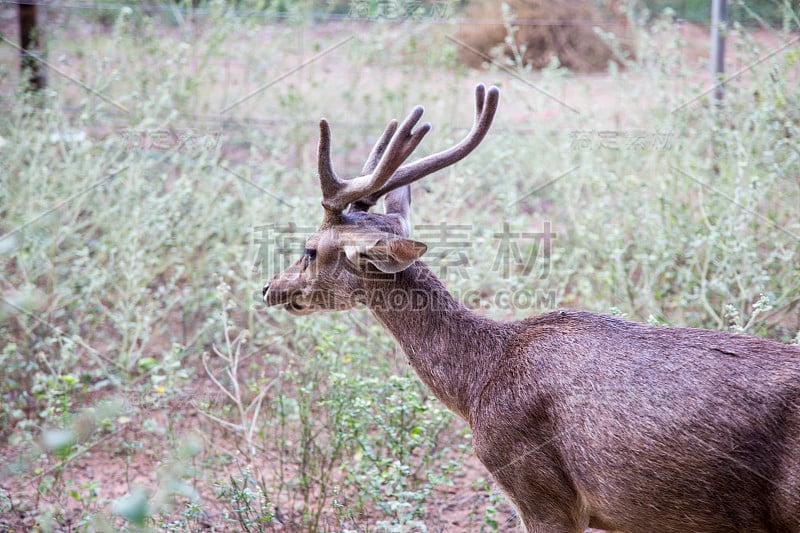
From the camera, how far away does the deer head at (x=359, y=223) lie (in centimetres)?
400

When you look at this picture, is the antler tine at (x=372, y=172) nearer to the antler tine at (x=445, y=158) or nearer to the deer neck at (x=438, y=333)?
the antler tine at (x=445, y=158)

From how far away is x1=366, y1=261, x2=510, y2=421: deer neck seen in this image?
404 cm

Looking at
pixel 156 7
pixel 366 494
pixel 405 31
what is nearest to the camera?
pixel 366 494

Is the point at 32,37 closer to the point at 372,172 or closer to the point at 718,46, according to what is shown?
the point at 372,172

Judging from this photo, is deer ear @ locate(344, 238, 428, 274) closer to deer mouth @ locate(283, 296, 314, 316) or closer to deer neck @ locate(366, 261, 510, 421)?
deer neck @ locate(366, 261, 510, 421)

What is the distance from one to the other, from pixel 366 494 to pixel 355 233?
151 cm

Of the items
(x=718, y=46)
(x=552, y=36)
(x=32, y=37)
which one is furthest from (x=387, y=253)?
(x=552, y=36)

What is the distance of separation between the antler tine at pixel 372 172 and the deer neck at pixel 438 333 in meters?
0.46

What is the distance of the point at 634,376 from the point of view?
342 centimetres

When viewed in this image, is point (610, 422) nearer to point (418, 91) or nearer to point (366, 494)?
point (366, 494)

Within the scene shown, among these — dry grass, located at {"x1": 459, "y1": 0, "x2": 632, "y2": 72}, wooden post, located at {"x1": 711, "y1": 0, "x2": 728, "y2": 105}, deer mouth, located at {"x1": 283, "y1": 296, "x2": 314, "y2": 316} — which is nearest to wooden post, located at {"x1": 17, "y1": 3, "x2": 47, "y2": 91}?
deer mouth, located at {"x1": 283, "y1": 296, "x2": 314, "y2": 316}

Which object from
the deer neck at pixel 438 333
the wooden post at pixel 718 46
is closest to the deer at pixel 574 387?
the deer neck at pixel 438 333

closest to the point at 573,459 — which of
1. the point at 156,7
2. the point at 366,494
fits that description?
the point at 366,494

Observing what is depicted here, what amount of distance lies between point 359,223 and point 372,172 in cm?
29
